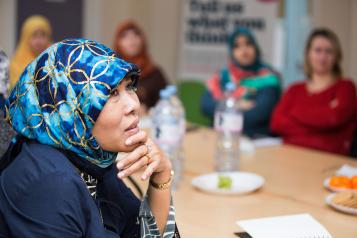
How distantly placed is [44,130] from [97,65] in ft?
0.66

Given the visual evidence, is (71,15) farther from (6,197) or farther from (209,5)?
(6,197)

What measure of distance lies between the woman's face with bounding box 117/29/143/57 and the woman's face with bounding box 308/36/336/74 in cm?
151

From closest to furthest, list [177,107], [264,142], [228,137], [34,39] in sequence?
[228,137] < [177,107] < [264,142] < [34,39]

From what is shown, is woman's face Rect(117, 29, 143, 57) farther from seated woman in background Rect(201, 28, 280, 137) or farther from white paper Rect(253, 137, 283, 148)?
white paper Rect(253, 137, 283, 148)

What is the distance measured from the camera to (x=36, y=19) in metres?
4.21

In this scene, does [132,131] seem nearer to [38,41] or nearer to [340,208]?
[340,208]

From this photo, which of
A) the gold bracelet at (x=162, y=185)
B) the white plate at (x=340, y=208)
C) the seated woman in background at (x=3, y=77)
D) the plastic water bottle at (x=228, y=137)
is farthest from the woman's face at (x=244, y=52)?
the gold bracelet at (x=162, y=185)

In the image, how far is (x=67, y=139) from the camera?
1357mm

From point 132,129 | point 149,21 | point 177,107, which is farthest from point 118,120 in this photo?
point 149,21

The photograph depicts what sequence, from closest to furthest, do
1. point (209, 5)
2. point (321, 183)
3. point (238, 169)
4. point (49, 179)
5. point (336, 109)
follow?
1. point (49, 179)
2. point (321, 183)
3. point (238, 169)
4. point (336, 109)
5. point (209, 5)

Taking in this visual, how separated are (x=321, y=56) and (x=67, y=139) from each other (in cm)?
278

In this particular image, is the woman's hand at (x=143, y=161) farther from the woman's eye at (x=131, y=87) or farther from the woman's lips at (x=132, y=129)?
the woman's eye at (x=131, y=87)

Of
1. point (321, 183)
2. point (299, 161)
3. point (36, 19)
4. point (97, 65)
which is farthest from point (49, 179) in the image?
point (36, 19)

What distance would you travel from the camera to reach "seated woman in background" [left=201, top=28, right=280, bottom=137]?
13.6ft
